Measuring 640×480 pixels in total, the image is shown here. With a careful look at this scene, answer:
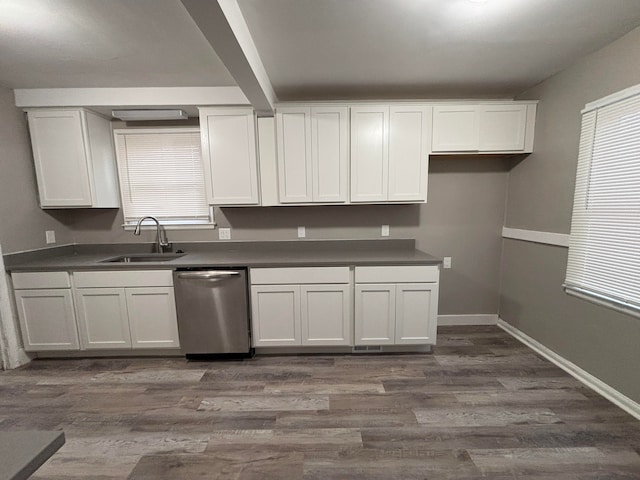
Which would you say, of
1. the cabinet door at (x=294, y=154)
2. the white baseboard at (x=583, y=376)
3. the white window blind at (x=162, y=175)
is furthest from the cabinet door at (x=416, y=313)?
the white window blind at (x=162, y=175)

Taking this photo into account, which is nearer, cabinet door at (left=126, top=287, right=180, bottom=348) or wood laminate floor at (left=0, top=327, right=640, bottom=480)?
wood laminate floor at (left=0, top=327, right=640, bottom=480)

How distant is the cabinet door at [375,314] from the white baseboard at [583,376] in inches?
53.0

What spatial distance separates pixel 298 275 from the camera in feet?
7.98

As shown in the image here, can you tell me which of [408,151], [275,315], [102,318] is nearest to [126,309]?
[102,318]

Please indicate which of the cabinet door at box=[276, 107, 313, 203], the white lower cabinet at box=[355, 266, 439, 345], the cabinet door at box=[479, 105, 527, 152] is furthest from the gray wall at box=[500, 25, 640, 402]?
the cabinet door at box=[276, 107, 313, 203]

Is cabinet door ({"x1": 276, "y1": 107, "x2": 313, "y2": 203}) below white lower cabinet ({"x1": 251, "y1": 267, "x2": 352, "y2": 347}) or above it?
above

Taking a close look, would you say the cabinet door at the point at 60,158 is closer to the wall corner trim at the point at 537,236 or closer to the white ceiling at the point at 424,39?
the white ceiling at the point at 424,39

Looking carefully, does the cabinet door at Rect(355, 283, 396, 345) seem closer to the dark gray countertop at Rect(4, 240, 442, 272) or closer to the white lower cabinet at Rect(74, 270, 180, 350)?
the dark gray countertop at Rect(4, 240, 442, 272)

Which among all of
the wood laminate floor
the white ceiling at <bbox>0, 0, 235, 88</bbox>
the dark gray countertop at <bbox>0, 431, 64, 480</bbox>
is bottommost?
the wood laminate floor

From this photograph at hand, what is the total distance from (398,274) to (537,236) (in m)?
1.34

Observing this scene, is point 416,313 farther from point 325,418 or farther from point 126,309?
point 126,309

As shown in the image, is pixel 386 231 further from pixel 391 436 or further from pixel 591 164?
pixel 391 436

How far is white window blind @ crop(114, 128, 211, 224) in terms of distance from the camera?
→ 284 cm

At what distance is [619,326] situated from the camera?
1873 millimetres
